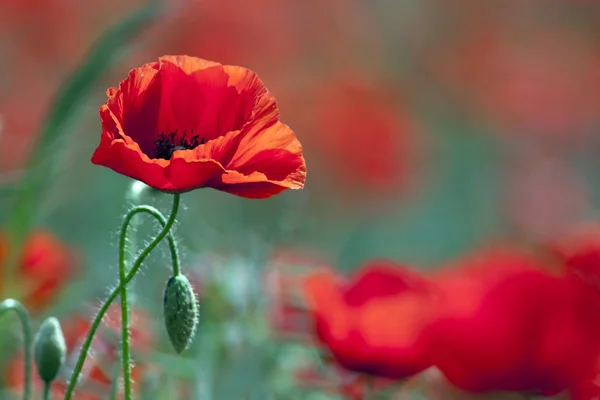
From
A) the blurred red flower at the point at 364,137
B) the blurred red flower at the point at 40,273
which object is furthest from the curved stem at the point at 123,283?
the blurred red flower at the point at 364,137

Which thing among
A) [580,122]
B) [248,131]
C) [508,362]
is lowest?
[508,362]

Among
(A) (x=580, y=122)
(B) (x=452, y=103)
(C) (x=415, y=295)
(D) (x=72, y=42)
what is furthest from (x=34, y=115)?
(C) (x=415, y=295)

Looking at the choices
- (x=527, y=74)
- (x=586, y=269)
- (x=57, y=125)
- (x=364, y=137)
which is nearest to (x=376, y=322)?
(x=586, y=269)

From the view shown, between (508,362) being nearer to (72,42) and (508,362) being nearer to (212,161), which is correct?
(212,161)

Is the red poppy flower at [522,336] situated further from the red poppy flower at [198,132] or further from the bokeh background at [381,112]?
the bokeh background at [381,112]

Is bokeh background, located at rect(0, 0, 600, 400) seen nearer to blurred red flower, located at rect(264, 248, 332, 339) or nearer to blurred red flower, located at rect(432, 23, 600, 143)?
blurred red flower, located at rect(432, 23, 600, 143)

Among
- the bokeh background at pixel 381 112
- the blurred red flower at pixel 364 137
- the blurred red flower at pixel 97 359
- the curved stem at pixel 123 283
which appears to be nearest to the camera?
the curved stem at pixel 123 283

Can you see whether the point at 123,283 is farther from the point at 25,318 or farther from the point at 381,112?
the point at 381,112
